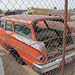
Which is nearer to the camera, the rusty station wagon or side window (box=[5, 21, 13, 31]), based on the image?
the rusty station wagon

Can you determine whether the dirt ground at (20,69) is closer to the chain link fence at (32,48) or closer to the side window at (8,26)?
the chain link fence at (32,48)

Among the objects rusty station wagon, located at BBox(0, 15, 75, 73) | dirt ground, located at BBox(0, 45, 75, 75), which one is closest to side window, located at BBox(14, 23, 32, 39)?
rusty station wagon, located at BBox(0, 15, 75, 73)

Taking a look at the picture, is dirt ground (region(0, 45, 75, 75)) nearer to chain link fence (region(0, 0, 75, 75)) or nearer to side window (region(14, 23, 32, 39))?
chain link fence (region(0, 0, 75, 75))

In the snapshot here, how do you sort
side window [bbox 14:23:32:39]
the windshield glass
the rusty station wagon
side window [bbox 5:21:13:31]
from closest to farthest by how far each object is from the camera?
the rusty station wagon, side window [bbox 14:23:32:39], the windshield glass, side window [bbox 5:21:13:31]

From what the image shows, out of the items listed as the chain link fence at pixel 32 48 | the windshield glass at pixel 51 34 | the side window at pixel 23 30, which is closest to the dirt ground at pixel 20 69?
the chain link fence at pixel 32 48

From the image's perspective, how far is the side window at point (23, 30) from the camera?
2.90 m

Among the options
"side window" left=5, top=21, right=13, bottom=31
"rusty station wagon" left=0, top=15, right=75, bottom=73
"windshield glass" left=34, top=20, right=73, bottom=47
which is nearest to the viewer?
"rusty station wagon" left=0, top=15, right=75, bottom=73

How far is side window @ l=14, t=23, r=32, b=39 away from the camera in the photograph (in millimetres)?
2902

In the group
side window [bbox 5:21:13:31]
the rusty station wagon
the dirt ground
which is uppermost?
side window [bbox 5:21:13:31]

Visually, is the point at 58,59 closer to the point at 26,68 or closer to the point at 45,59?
the point at 45,59

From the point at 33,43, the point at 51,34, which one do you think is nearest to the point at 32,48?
the point at 33,43

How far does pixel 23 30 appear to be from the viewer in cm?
313

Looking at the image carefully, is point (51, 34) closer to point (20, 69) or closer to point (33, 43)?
point (33, 43)

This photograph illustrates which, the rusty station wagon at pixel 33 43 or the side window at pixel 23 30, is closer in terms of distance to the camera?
the rusty station wagon at pixel 33 43
